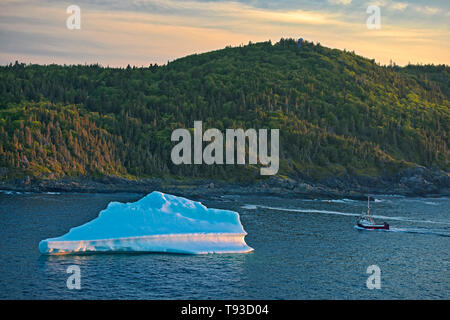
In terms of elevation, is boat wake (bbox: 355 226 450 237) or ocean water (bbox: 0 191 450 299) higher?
ocean water (bbox: 0 191 450 299)

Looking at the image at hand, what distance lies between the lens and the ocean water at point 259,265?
179ft

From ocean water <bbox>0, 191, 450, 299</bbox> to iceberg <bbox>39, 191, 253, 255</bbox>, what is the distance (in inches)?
53.3

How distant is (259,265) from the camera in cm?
6606

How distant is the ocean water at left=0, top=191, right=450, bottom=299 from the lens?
54.6m

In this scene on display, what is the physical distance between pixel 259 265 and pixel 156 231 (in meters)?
13.7
